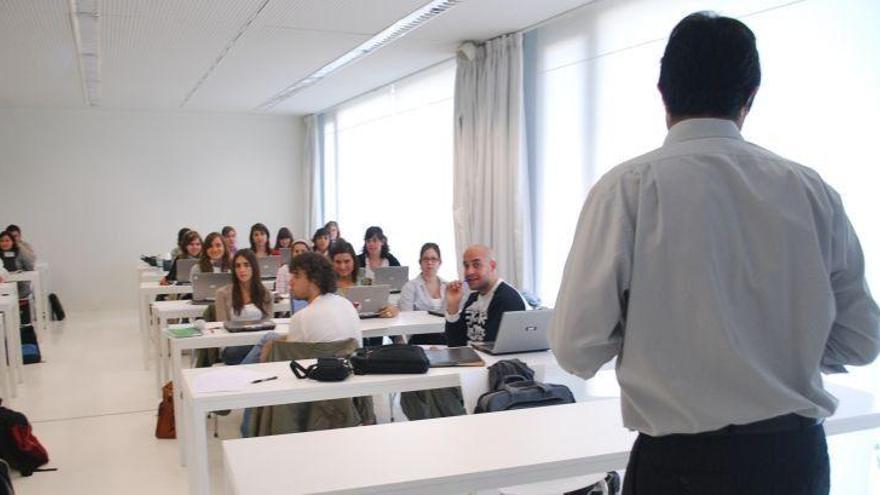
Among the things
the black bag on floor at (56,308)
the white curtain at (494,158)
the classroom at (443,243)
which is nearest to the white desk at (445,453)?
the classroom at (443,243)

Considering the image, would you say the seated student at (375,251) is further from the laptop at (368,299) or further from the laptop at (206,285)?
the laptop at (368,299)

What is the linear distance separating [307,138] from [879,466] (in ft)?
32.4

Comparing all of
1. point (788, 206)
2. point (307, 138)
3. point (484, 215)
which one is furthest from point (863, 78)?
point (307, 138)

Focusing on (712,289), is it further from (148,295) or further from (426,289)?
(148,295)

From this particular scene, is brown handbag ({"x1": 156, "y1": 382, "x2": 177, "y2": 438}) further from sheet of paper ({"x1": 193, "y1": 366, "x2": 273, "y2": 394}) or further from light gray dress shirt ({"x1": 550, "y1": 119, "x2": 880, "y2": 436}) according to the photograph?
light gray dress shirt ({"x1": 550, "y1": 119, "x2": 880, "y2": 436})

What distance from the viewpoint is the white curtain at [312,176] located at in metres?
11.6

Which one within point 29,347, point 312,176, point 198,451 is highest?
point 312,176

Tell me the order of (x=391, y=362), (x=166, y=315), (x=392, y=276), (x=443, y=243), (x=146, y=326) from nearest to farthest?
1. (x=391, y=362)
2. (x=166, y=315)
3. (x=392, y=276)
4. (x=146, y=326)
5. (x=443, y=243)

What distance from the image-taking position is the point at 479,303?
419 centimetres

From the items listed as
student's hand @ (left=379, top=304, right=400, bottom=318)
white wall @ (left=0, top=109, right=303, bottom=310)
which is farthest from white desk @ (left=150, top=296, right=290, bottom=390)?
white wall @ (left=0, top=109, right=303, bottom=310)

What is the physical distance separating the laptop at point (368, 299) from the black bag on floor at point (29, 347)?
382 cm

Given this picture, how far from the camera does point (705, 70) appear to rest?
49.9 inches

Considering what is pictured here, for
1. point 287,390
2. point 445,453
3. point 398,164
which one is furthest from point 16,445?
point 398,164

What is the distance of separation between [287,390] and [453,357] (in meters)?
0.81
